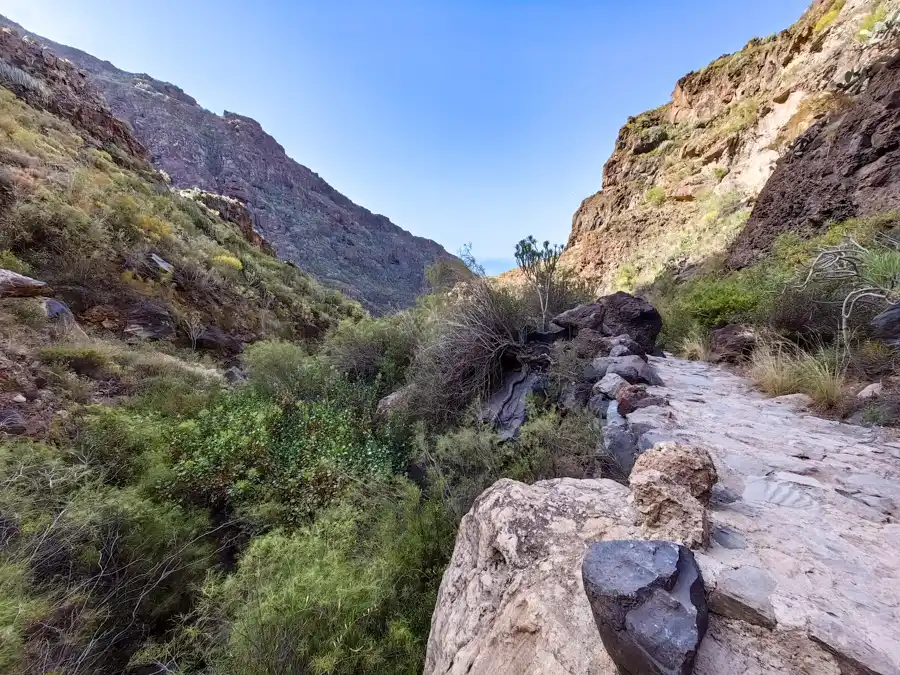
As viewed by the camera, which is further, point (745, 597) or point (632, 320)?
point (632, 320)

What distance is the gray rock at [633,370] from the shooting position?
3.41 meters

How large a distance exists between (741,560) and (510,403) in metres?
2.88

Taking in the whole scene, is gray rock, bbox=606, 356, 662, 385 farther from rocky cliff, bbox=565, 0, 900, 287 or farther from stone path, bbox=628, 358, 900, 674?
rocky cliff, bbox=565, 0, 900, 287

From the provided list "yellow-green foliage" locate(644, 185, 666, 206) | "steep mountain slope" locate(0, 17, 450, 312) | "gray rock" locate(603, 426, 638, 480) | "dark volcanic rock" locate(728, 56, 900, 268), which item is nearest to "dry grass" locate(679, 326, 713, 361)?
"gray rock" locate(603, 426, 638, 480)

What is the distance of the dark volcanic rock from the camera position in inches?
230

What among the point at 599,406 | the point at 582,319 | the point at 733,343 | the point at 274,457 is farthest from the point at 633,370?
the point at 274,457

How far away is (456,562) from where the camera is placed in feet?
6.51

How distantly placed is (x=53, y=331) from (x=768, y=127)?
1894 centimetres

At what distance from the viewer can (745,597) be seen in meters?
1.10

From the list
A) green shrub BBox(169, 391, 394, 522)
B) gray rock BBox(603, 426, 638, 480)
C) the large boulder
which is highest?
the large boulder

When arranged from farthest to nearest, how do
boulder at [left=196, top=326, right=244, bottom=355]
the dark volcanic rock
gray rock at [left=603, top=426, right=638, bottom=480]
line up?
1. boulder at [left=196, top=326, right=244, bottom=355]
2. the dark volcanic rock
3. gray rock at [left=603, top=426, right=638, bottom=480]

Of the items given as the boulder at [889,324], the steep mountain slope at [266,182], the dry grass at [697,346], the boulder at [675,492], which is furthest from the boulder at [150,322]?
the steep mountain slope at [266,182]

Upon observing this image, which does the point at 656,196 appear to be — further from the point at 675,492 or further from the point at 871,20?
the point at 675,492

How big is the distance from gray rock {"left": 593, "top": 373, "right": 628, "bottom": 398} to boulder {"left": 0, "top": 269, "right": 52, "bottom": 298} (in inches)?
306
